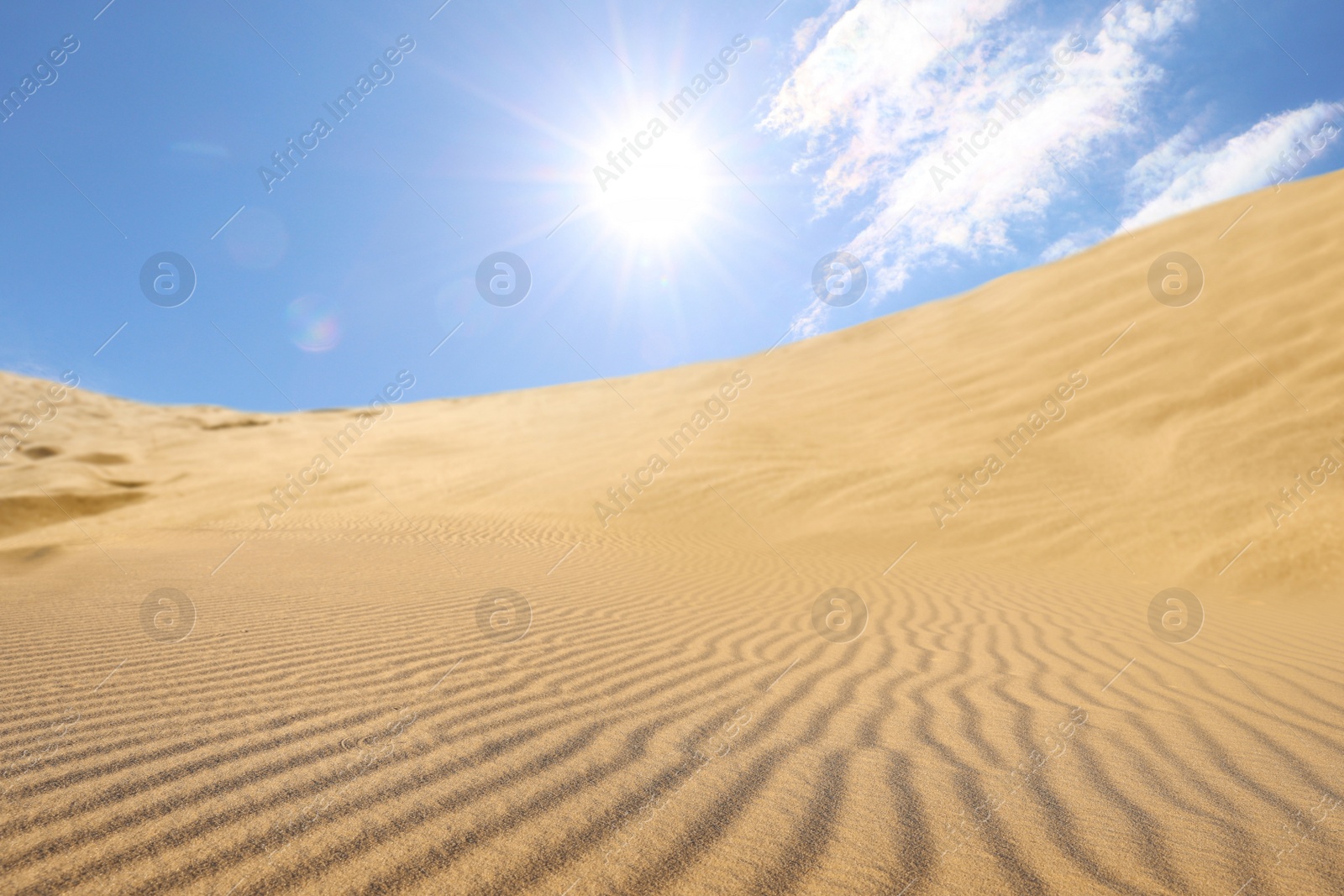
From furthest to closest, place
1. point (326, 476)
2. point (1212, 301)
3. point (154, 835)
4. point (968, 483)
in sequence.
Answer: point (326, 476) < point (1212, 301) < point (968, 483) < point (154, 835)

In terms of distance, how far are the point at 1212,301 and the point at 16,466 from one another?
105ft

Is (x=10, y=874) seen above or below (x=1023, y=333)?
below

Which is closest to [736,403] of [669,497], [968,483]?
Result: [669,497]

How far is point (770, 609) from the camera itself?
6.43 metres

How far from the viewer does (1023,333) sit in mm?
17516

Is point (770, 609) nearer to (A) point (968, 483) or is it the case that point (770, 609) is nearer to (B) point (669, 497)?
(A) point (968, 483)

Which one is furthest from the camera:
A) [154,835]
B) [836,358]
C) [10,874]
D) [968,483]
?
[836,358]

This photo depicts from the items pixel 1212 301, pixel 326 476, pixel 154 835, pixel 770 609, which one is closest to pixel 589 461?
pixel 326 476

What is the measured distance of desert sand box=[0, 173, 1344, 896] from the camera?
1814 millimetres

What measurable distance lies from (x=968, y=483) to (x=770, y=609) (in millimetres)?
6766

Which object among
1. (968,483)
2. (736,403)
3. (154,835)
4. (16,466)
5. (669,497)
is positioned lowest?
(154,835)

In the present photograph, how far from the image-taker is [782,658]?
4.43 meters

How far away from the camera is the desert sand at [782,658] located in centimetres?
181

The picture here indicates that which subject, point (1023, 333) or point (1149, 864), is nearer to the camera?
point (1149, 864)
